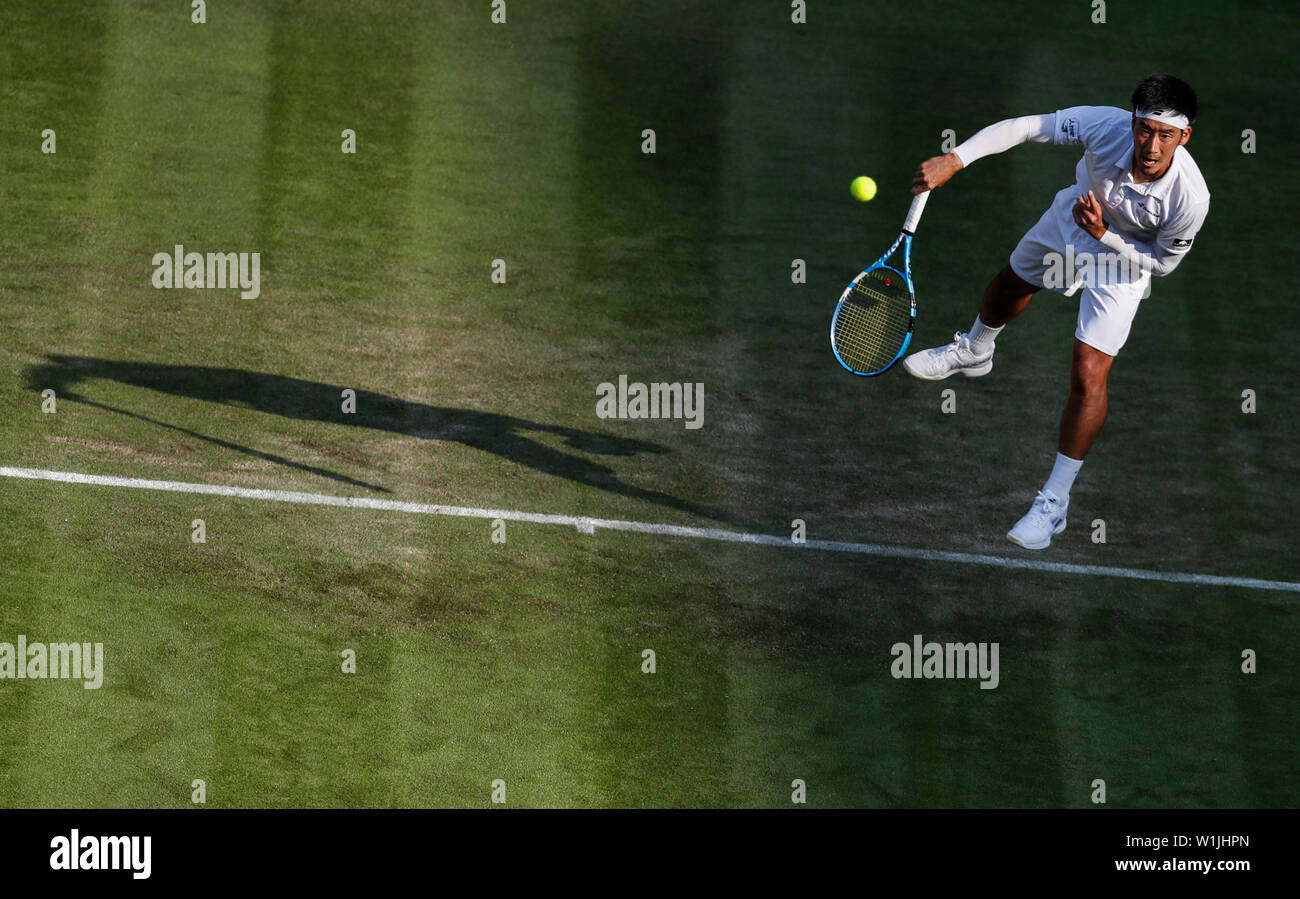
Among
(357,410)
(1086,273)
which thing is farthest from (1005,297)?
(357,410)

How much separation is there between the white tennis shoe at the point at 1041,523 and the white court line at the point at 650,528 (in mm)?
510

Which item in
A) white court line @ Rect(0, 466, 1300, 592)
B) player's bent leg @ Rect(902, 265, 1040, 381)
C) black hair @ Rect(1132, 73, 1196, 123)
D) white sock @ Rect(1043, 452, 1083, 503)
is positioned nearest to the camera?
black hair @ Rect(1132, 73, 1196, 123)

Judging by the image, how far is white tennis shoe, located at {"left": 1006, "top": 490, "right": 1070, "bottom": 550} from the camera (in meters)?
11.4

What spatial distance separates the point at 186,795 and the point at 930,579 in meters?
5.02

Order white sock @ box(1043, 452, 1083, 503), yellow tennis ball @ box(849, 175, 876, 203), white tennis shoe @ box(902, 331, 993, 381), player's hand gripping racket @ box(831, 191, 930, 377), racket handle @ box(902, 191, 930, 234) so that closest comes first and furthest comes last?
racket handle @ box(902, 191, 930, 234)
yellow tennis ball @ box(849, 175, 876, 203)
white sock @ box(1043, 452, 1083, 503)
player's hand gripping racket @ box(831, 191, 930, 377)
white tennis shoe @ box(902, 331, 993, 381)

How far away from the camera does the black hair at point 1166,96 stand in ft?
34.6

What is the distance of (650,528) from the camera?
1195 centimetres

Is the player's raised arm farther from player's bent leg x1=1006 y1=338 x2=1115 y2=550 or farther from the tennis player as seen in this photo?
player's bent leg x1=1006 y1=338 x2=1115 y2=550

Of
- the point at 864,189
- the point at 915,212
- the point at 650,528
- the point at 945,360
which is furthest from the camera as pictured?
the point at 945,360

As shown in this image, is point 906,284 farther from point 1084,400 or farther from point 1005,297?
Answer: point 1084,400

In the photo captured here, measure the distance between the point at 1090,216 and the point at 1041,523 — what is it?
1995 millimetres

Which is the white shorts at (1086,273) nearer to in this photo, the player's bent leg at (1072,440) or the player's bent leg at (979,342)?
the player's bent leg at (1072,440)

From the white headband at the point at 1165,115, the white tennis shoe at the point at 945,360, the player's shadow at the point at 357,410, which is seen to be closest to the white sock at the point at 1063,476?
the white tennis shoe at the point at 945,360

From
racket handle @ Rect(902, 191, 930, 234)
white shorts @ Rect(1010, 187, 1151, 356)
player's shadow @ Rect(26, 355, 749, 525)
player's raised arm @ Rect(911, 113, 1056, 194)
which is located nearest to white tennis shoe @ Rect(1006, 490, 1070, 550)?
white shorts @ Rect(1010, 187, 1151, 356)
